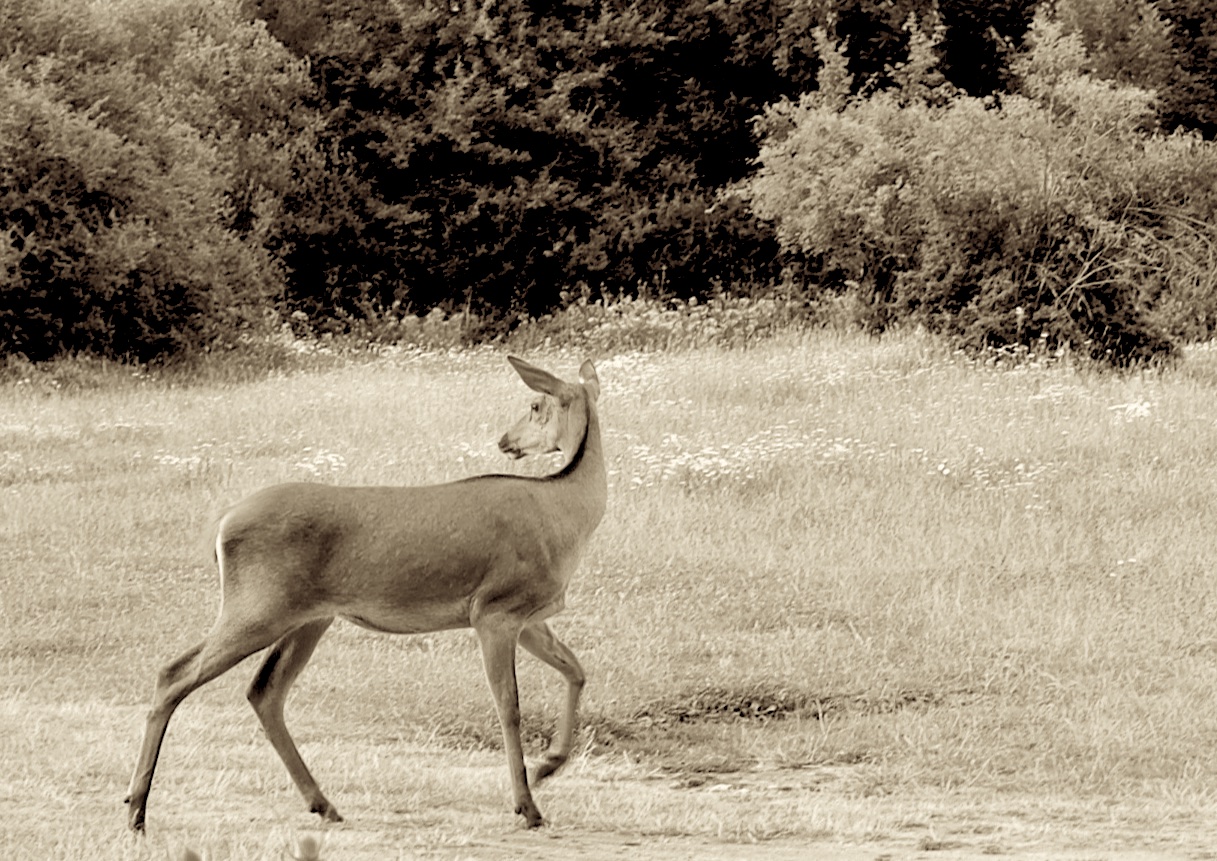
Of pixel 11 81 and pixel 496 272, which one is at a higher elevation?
pixel 11 81

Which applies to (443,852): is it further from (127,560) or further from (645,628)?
(127,560)

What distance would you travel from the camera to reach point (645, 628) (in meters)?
12.1

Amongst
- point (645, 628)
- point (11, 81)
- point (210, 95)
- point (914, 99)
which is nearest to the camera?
point (645, 628)

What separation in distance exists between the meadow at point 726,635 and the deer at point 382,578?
0.44 m

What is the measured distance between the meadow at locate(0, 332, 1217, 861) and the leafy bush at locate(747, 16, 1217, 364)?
1.71 meters

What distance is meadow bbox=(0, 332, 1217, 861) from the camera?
779 cm

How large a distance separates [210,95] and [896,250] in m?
13.4

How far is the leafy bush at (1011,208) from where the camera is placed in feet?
75.6

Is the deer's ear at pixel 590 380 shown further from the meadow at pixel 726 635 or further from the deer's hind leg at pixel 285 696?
the meadow at pixel 726 635

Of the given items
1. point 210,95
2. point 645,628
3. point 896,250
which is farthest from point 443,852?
point 210,95

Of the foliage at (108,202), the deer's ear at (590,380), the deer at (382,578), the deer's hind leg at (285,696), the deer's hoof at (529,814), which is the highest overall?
the deer's ear at (590,380)

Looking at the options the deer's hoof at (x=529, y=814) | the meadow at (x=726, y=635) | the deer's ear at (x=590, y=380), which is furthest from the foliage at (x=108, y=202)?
the deer's hoof at (x=529, y=814)

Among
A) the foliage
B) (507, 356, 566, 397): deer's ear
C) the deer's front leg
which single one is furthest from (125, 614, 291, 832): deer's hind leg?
the foliage

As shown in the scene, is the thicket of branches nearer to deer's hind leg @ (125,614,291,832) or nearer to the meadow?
the meadow
